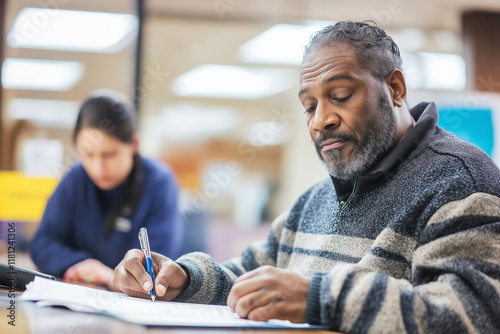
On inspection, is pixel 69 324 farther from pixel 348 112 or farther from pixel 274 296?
pixel 348 112

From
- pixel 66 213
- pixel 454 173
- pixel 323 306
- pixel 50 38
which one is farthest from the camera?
pixel 50 38

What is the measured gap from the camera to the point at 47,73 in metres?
4.34

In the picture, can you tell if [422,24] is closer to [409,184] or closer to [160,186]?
[160,186]

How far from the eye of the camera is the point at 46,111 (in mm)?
4277

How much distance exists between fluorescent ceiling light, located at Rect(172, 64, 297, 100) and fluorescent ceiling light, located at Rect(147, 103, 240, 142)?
0.12m

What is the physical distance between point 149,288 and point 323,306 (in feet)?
1.17

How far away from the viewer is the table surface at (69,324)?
28.1 inches

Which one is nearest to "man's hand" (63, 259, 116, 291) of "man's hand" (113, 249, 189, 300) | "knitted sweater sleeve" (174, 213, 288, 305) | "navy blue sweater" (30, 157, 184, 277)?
"navy blue sweater" (30, 157, 184, 277)

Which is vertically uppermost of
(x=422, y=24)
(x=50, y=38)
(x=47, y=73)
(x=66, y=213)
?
(x=422, y=24)

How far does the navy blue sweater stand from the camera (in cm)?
230

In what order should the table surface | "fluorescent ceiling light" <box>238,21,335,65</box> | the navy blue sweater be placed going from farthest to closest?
"fluorescent ceiling light" <box>238,21,335,65</box> < the navy blue sweater < the table surface

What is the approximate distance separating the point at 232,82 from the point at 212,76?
7.2 inches

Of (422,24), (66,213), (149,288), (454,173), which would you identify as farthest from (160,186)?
(422,24)

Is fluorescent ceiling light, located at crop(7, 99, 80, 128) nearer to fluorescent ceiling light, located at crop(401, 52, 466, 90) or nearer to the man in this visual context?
fluorescent ceiling light, located at crop(401, 52, 466, 90)
